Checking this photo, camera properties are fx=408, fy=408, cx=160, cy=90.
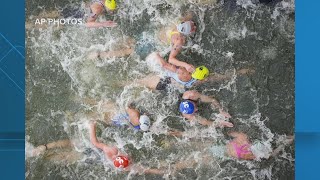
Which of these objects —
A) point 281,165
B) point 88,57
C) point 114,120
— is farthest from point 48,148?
point 281,165

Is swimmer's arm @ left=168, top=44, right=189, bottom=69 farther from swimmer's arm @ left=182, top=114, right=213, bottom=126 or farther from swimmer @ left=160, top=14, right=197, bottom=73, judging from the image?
swimmer's arm @ left=182, top=114, right=213, bottom=126

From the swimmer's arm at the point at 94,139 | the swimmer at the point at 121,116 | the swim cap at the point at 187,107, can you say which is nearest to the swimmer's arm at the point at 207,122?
the swim cap at the point at 187,107

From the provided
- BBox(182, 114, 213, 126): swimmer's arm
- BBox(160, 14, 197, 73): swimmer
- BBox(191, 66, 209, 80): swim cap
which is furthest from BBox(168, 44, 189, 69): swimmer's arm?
BBox(182, 114, 213, 126): swimmer's arm

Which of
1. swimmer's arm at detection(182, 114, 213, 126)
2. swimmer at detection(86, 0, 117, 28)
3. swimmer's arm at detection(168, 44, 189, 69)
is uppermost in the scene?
swimmer at detection(86, 0, 117, 28)

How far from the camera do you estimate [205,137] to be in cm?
445

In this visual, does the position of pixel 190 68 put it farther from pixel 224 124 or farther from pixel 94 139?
pixel 94 139

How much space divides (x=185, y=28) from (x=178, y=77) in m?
0.53

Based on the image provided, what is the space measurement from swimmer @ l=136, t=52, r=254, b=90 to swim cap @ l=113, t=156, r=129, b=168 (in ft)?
2.75

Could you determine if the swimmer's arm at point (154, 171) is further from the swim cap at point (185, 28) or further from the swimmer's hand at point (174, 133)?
the swim cap at point (185, 28)

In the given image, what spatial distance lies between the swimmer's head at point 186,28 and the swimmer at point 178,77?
372 mm

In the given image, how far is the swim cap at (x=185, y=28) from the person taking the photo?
4.28 metres

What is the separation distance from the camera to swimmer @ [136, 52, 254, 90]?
436 centimetres

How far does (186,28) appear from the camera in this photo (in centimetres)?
428

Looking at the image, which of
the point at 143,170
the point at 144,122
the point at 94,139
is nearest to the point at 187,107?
the point at 144,122
